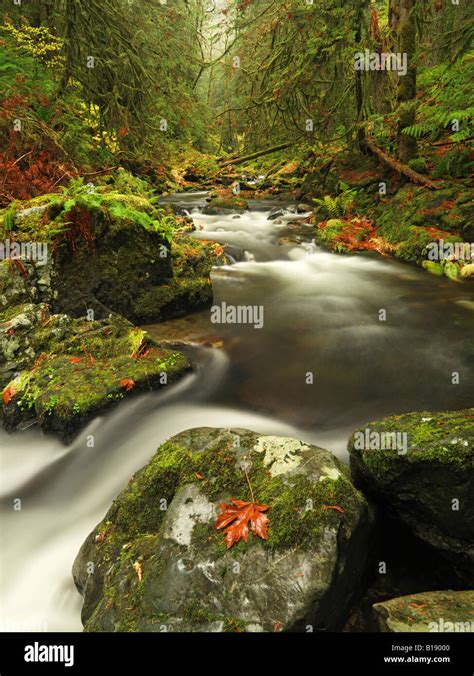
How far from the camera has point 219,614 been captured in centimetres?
231

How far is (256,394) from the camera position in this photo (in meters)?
4.92

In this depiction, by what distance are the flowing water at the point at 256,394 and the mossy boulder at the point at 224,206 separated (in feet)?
20.8

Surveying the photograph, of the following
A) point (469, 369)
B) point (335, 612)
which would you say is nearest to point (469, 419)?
point (335, 612)

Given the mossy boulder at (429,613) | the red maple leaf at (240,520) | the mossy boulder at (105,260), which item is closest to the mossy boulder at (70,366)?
the mossy boulder at (105,260)

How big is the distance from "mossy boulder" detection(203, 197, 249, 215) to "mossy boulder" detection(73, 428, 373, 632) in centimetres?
1161

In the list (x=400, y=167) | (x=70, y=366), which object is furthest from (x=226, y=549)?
(x=400, y=167)

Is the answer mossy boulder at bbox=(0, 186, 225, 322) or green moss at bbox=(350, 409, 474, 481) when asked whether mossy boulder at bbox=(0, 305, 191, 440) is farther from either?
green moss at bbox=(350, 409, 474, 481)

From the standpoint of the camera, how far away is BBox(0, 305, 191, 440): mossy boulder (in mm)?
4137

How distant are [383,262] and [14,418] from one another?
7825 mm

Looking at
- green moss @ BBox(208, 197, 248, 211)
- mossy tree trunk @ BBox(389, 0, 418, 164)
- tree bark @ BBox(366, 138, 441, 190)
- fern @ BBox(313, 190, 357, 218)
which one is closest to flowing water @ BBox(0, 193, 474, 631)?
tree bark @ BBox(366, 138, 441, 190)

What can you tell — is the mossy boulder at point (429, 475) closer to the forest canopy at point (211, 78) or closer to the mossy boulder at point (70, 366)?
the mossy boulder at point (70, 366)

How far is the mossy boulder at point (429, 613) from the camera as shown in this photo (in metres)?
2.34

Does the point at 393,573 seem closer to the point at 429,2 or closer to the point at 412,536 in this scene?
the point at 412,536
